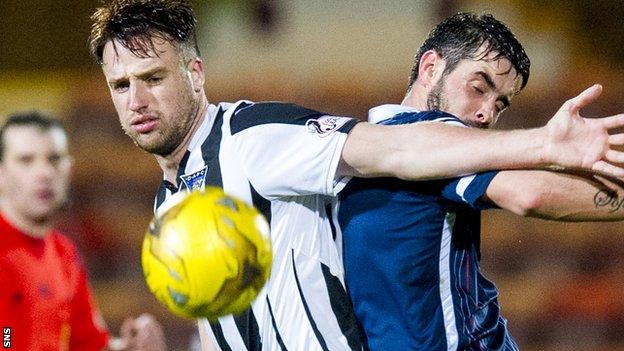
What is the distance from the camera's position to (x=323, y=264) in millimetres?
3225

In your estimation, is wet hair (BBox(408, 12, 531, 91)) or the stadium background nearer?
wet hair (BBox(408, 12, 531, 91))

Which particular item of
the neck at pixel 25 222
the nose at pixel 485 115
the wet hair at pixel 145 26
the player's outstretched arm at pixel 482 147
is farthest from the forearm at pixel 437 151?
the neck at pixel 25 222

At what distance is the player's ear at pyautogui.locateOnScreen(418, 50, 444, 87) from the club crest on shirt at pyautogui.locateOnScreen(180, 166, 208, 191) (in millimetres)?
804

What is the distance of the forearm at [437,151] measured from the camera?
280cm

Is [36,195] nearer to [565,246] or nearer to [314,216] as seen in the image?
[314,216]

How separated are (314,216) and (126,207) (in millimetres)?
5222

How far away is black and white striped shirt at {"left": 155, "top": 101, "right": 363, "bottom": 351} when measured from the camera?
3.12m

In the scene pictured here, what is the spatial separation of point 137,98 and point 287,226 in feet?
2.10

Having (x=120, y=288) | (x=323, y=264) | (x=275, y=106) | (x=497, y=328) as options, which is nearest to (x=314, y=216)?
(x=323, y=264)

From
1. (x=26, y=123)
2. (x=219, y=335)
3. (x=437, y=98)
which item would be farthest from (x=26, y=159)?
(x=437, y=98)

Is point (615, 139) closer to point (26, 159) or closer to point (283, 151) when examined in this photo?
point (283, 151)

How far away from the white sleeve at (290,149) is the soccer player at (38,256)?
8.41ft

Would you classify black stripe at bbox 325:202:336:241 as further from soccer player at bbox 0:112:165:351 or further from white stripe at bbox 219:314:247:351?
soccer player at bbox 0:112:165:351

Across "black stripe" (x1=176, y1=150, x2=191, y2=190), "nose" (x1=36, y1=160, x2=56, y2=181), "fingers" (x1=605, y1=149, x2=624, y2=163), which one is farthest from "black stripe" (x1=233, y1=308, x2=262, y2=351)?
"nose" (x1=36, y1=160, x2=56, y2=181)
